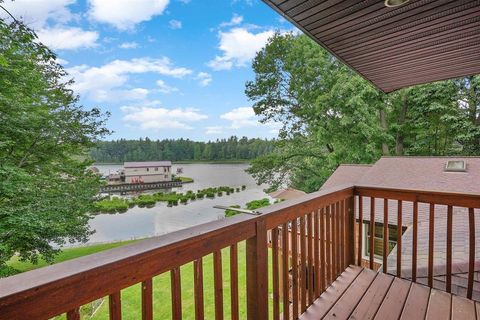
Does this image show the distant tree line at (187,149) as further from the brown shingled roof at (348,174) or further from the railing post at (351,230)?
the railing post at (351,230)

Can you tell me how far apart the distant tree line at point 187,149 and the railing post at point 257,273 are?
1870 centimetres

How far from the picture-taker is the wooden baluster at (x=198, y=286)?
124cm

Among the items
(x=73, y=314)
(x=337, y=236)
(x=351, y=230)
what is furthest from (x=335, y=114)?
(x=73, y=314)

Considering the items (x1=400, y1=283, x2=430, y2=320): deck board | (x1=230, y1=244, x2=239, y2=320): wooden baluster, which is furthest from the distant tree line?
(x1=230, y1=244, x2=239, y2=320): wooden baluster

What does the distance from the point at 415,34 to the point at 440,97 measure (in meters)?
13.5

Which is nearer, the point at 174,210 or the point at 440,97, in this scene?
the point at 440,97

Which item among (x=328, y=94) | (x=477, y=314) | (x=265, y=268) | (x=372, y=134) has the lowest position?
(x=477, y=314)

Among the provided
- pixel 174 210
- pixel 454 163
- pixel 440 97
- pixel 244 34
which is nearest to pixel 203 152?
pixel 174 210

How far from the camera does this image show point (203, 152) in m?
34.9

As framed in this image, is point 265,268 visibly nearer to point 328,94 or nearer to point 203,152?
point 328,94

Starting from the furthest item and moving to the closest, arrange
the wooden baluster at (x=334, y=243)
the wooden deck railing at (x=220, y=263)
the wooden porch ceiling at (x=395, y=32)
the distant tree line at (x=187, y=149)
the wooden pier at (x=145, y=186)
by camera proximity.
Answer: the wooden pier at (x=145, y=186), the distant tree line at (x=187, y=149), the wooden baluster at (x=334, y=243), the wooden porch ceiling at (x=395, y=32), the wooden deck railing at (x=220, y=263)

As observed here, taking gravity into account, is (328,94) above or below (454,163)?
above

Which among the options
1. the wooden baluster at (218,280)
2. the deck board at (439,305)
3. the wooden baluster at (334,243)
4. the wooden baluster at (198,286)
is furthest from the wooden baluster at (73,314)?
the deck board at (439,305)

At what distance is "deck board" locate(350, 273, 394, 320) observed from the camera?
6.74ft
